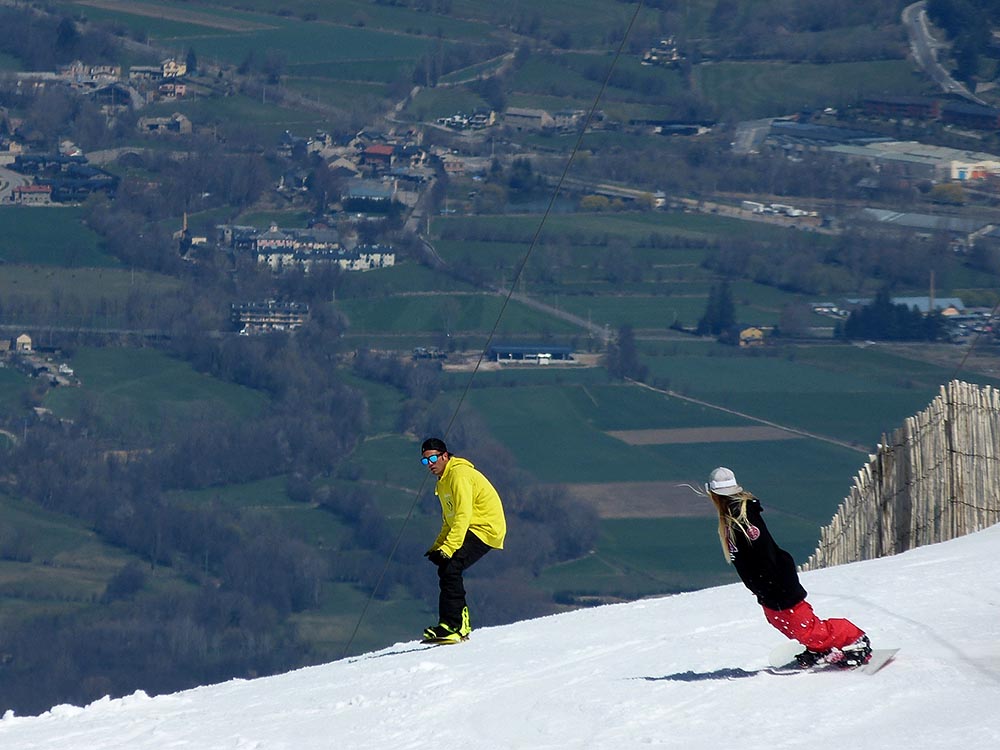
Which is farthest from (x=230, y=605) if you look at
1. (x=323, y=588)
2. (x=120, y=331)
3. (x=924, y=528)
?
(x=924, y=528)

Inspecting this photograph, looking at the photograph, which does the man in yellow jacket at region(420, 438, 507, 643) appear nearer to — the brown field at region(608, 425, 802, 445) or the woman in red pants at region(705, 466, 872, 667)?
the woman in red pants at region(705, 466, 872, 667)

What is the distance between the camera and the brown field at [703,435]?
212ft

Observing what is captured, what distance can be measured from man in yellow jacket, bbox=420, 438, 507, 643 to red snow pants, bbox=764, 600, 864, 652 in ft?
6.83

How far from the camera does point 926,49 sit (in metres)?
130

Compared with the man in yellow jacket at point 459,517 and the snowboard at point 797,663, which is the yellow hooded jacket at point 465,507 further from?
the snowboard at point 797,663

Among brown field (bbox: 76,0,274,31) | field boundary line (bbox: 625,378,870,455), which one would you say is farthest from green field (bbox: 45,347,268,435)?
brown field (bbox: 76,0,274,31)

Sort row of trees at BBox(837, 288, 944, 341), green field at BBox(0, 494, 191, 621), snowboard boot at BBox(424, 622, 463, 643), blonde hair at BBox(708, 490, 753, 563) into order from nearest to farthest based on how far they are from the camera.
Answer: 1. blonde hair at BBox(708, 490, 753, 563)
2. snowboard boot at BBox(424, 622, 463, 643)
3. green field at BBox(0, 494, 191, 621)
4. row of trees at BBox(837, 288, 944, 341)

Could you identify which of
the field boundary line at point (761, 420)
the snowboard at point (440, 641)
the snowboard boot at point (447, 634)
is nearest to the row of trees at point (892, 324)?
the field boundary line at point (761, 420)

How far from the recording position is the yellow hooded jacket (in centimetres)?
917

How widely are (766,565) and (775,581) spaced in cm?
7

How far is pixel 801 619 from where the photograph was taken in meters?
7.30

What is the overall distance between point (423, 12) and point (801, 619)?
138 m

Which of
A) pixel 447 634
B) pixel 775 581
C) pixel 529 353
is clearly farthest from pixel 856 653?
pixel 529 353

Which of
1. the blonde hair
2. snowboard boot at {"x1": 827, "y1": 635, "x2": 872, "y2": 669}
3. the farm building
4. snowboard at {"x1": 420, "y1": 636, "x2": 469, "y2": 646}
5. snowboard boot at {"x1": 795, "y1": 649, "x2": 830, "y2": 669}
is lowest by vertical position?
the farm building
